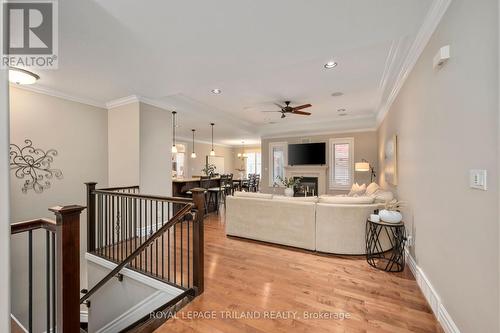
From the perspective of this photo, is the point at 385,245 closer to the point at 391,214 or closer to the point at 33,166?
the point at 391,214

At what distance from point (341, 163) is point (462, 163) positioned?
5.78 meters

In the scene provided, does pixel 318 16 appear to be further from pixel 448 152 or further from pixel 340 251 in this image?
pixel 340 251

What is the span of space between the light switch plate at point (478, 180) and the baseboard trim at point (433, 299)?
106 cm

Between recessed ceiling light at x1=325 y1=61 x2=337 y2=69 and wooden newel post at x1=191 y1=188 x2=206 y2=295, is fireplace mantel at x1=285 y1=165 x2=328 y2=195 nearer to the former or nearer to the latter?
recessed ceiling light at x1=325 y1=61 x2=337 y2=69

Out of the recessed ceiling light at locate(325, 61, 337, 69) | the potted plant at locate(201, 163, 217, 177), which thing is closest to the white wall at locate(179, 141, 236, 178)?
the potted plant at locate(201, 163, 217, 177)

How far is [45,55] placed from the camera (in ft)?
8.77

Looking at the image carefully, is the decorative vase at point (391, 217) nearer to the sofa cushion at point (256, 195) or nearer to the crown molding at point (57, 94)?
the sofa cushion at point (256, 195)

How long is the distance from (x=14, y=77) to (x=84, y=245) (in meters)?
2.88

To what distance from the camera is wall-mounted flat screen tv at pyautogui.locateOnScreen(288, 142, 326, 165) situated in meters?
7.25

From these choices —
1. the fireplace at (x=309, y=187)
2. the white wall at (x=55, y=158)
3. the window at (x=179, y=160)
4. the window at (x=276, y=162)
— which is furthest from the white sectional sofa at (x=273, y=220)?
the window at (x=179, y=160)

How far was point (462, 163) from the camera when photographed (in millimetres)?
1513

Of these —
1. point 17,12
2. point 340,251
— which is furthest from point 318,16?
point 340,251

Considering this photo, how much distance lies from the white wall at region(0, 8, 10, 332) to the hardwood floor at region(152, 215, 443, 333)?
3.56 feet

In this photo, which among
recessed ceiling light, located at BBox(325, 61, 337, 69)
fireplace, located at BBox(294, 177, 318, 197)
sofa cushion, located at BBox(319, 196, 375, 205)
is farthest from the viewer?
fireplace, located at BBox(294, 177, 318, 197)
